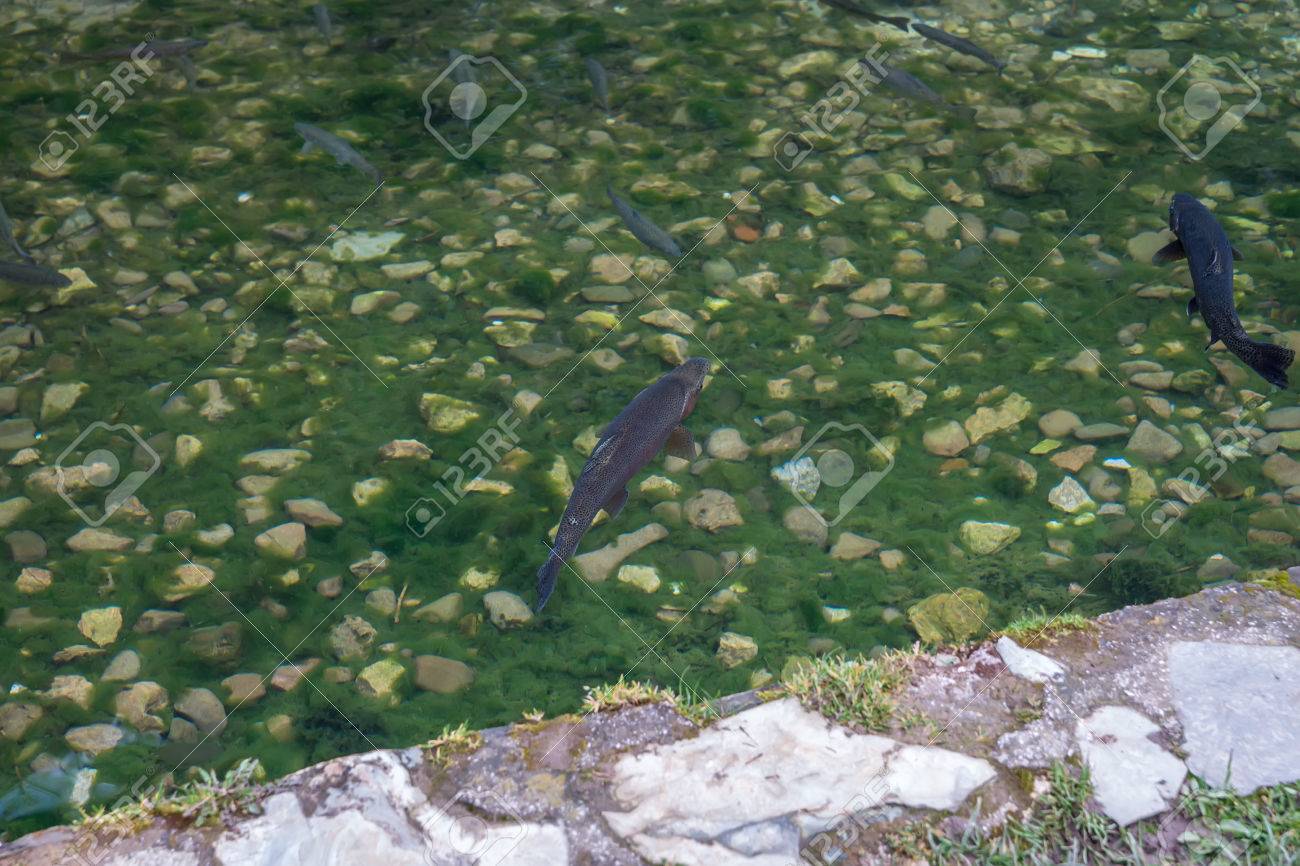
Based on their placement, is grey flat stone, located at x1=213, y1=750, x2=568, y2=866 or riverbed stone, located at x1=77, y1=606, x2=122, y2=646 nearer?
grey flat stone, located at x1=213, y1=750, x2=568, y2=866

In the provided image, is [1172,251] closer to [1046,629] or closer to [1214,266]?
[1214,266]

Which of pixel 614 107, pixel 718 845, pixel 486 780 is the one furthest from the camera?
pixel 614 107

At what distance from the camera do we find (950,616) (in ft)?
12.4

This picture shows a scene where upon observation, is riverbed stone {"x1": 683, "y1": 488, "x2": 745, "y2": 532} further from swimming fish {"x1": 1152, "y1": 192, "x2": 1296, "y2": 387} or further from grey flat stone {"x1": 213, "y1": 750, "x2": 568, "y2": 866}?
swimming fish {"x1": 1152, "y1": 192, "x2": 1296, "y2": 387}

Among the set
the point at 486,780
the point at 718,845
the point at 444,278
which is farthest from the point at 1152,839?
the point at 444,278

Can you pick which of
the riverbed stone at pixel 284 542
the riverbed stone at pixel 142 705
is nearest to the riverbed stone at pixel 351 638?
the riverbed stone at pixel 284 542

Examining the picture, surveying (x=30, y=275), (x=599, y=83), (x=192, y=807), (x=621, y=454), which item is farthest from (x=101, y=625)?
(x=599, y=83)

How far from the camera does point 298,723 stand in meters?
3.49

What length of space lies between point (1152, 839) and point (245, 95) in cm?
671

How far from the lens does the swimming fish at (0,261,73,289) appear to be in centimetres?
507

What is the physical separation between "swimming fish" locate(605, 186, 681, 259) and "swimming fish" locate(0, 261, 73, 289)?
2984 mm

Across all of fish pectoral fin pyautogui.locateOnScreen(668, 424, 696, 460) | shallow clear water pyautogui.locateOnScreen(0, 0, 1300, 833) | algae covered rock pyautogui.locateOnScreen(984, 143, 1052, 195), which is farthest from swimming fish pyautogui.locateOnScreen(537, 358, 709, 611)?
algae covered rock pyautogui.locateOnScreen(984, 143, 1052, 195)

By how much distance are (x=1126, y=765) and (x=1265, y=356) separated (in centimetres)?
238

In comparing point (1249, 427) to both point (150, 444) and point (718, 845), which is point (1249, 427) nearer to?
point (718, 845)
